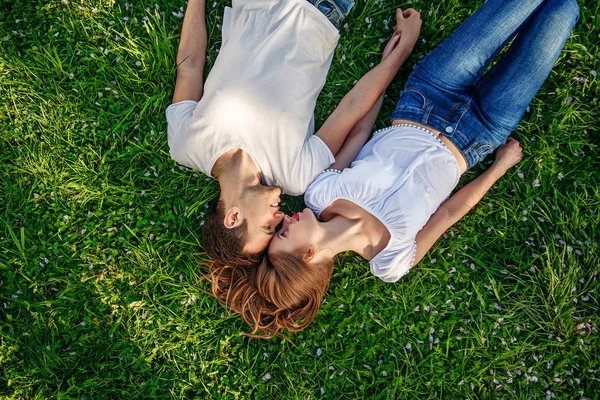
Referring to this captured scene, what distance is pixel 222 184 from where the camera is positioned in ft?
11.2

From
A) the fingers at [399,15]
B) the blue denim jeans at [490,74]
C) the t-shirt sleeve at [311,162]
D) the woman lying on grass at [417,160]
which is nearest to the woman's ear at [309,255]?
the woman lying on grass at [417,160]

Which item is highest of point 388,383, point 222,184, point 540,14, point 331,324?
point 540,14

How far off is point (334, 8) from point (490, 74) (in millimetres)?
1501

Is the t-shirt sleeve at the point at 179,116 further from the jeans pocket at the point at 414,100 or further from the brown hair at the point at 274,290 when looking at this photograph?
the jeans pocket at the point at 414,100

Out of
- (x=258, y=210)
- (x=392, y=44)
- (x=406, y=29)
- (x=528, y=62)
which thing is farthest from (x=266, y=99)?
(x=528, y=62)

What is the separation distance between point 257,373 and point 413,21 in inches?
147

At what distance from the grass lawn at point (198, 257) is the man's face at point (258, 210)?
0.82 meters

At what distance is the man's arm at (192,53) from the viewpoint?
149 inches

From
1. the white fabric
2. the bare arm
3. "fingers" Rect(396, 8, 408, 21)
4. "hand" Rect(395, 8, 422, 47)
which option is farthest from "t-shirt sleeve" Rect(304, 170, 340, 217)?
"fingers" Rect(396, 8, 408, 21)

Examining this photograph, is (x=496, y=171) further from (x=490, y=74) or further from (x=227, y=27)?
(x=227, y=27)

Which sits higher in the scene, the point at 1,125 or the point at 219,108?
the point at 219,108

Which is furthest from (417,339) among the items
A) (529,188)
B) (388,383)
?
(529,188)

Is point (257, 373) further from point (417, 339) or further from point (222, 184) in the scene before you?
point (222, 184)

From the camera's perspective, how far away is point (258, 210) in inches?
128
